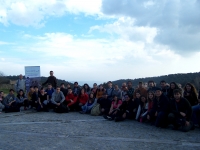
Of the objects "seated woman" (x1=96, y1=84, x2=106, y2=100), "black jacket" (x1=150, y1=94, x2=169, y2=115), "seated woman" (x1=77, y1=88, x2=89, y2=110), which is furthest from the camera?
"seated woman" (x1=77, y1=88, x2=89, y2=110)

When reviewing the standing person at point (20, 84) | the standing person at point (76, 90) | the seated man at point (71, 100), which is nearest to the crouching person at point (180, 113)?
the seated man at point (71, 100)

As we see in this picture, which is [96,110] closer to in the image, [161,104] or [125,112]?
[125,112]

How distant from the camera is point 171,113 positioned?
30.1 feet

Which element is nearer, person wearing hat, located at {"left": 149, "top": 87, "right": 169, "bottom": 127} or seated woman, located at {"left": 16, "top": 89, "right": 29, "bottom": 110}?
person wearing hat, located at {"left": 149, "top": 87, "right": 169, "bottom": 127}

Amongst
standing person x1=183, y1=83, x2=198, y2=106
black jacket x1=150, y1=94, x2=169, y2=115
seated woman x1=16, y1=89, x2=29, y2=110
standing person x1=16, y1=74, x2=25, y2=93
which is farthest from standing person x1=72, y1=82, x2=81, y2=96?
standing person x1=183, y1=83, x2=198, y2=106

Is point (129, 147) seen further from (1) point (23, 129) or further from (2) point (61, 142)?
(1) point (23, 129)

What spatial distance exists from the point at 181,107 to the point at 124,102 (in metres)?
2.92

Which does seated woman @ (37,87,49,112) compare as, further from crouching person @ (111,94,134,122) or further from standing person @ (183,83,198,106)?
standing person @ (183,83,198,106)

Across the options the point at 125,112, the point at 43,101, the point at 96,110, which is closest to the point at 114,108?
the point at 125,112

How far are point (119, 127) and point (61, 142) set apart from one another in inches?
113

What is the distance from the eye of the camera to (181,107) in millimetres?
9055

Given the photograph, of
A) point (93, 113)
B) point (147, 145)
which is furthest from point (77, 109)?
point (147, 145)

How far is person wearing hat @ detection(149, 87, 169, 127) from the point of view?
30.6 ft

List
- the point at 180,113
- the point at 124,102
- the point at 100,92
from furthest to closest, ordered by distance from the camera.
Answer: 1. the point at 100,92
2. the point at 124,102
3. the point at 180,113
